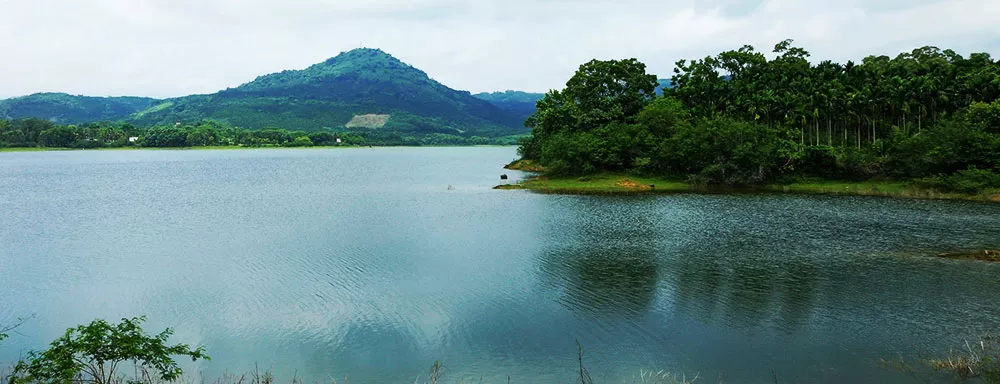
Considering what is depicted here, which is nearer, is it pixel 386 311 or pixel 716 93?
pixel 386 311

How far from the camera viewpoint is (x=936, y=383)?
15.6 m

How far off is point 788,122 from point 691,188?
19120 millimetres

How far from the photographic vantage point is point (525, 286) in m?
27.0

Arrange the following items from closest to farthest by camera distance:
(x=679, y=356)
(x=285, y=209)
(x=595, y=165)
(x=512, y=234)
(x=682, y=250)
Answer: (x=679, y=356), (x=682, y=250), (x=512, y=234), (x=285, y=209), (x=595, y=165)

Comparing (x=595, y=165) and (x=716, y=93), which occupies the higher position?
(x=716, y=93)

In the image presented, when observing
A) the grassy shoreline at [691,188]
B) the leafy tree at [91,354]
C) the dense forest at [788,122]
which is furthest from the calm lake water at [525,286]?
the dense forest at [788,122]

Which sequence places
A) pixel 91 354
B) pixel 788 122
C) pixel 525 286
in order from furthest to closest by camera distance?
pixel 788 122 < pixel 525 286 < pixel 91 354

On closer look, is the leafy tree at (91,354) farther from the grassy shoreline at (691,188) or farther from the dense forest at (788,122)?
the dense forest at (788,122)

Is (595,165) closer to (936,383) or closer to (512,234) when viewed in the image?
(512,234)

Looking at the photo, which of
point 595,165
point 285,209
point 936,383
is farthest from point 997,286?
point 595,165

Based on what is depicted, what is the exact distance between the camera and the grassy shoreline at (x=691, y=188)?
58625mm

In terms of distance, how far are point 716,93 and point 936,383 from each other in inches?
3016

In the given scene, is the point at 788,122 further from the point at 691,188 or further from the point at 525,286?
the point at 525,286

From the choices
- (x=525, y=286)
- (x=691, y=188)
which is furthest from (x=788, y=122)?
(x=525, y=286)
